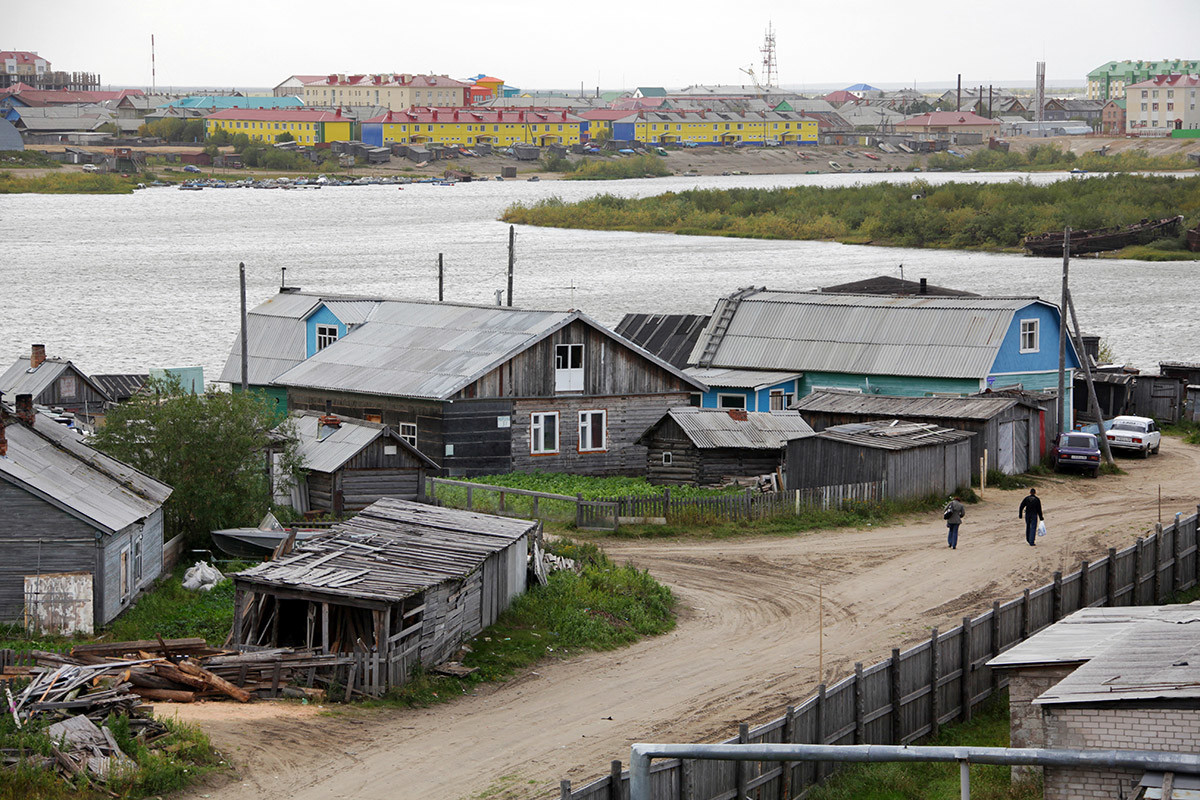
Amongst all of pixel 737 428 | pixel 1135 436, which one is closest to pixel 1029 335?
pixel 1135 436

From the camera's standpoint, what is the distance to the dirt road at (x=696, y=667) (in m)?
17.2

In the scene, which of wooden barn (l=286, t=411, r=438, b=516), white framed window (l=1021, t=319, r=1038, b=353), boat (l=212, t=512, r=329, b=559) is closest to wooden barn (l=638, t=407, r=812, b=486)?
wooden barn (l=286, t=411, r=438, b=516)

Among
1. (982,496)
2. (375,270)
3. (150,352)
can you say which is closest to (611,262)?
(375,270)

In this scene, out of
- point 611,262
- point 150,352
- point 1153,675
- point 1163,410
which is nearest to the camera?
point 1153,675

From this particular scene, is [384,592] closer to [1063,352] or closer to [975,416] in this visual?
[975,416]

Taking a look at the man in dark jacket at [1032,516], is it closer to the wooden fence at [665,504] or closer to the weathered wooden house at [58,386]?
the wooden fence at [665,504]

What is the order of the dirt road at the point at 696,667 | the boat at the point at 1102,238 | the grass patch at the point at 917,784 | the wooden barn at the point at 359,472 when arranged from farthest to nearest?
1. the boat at the point at 1102,238
2. the wooden barn at the point at 359,472
3. the dirt road at the point at 696,667
4. the grass patch at the point at 917,784

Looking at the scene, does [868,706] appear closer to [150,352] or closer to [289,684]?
[289,684]

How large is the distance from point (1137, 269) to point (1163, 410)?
63.5 meters

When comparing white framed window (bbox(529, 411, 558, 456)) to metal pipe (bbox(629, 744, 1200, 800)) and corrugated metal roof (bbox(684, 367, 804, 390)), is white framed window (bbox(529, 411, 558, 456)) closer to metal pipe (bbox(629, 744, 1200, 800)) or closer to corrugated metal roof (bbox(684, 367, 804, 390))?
corrugated metal roof (bbox(684, 367, 804, 390))

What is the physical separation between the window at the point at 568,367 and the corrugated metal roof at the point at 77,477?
41.3 feet

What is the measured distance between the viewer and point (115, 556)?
77.8 ft

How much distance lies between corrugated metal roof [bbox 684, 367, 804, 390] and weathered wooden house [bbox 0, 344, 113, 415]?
17.4m

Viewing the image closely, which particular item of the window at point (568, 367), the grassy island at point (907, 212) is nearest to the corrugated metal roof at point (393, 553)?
the window at point (568, 367)
